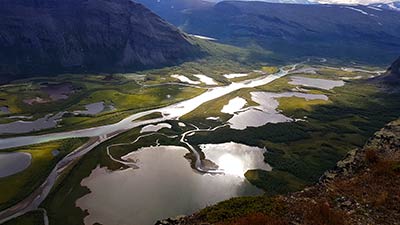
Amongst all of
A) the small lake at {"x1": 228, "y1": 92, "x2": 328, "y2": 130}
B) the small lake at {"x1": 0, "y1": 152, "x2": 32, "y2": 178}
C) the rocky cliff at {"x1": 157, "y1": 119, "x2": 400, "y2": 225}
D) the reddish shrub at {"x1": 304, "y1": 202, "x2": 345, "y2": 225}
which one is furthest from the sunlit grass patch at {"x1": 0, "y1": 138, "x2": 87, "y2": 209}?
the reddish shrub at {"x1": 304, "y1": 202, "x2": 345, "y2": 225}

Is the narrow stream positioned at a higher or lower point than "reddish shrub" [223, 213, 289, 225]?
lower

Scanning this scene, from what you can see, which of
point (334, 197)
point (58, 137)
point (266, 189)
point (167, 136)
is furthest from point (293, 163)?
point (58, 137)

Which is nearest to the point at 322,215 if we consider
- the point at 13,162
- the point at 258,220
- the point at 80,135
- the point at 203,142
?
the point at 258,220

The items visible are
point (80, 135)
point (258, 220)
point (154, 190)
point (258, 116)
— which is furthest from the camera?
point (258, 116)

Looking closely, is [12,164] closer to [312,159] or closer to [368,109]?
[312,159]

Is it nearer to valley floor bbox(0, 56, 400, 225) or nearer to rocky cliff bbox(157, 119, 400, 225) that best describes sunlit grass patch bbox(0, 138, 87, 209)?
valley floor bbox(0, 56, 400, 225)

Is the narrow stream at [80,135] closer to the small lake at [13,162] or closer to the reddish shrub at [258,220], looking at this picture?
the small lake at [13,162]

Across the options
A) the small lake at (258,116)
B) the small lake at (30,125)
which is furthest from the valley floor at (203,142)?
the small lake at (30,125)

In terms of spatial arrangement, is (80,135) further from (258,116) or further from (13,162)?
(258,116)
